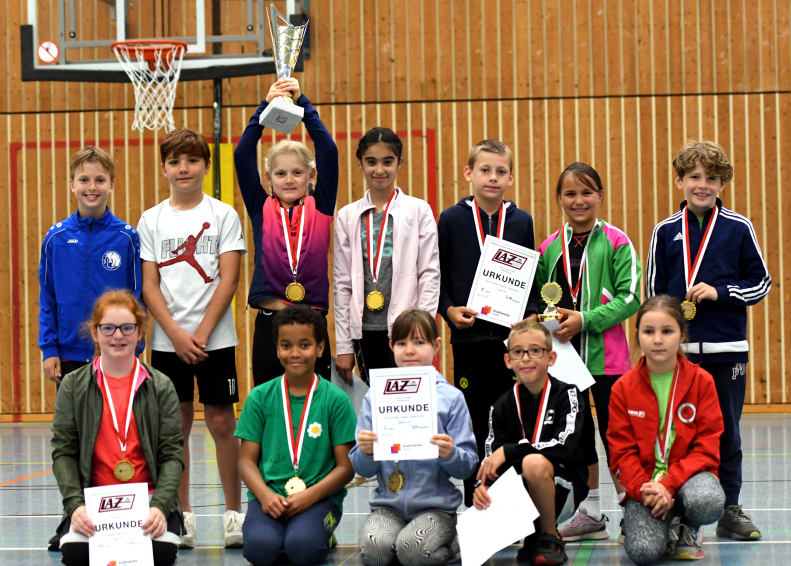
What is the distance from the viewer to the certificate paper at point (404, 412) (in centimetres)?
336

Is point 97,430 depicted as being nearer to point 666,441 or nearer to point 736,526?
point 666,441

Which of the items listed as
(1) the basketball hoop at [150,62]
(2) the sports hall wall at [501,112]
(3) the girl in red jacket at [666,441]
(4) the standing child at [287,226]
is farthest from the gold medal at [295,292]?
(2) the sports hall wall at [501,112]

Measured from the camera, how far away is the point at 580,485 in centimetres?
352

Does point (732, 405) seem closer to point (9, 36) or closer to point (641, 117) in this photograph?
point (641, 117)

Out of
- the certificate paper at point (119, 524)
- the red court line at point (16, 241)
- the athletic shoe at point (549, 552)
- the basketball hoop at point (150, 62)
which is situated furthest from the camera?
the red court line at point (16, 241)

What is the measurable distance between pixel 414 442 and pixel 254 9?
6699mm

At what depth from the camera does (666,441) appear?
3537 mm

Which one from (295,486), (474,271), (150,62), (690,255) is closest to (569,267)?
(474,271)

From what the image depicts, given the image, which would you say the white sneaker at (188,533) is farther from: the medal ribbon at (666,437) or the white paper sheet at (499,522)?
the medal ribbon at (666,437)

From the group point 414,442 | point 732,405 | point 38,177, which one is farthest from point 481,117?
point 414,442

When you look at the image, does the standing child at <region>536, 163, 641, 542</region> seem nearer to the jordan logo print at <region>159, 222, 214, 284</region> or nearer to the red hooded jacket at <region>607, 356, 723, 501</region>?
the red hooded jacket at <region>607, 356, 723, 501</region>

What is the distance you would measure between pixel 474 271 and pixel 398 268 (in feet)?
1.28

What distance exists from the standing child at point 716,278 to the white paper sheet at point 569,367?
21.0 inches

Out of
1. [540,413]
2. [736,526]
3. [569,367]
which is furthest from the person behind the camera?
[569,367]
